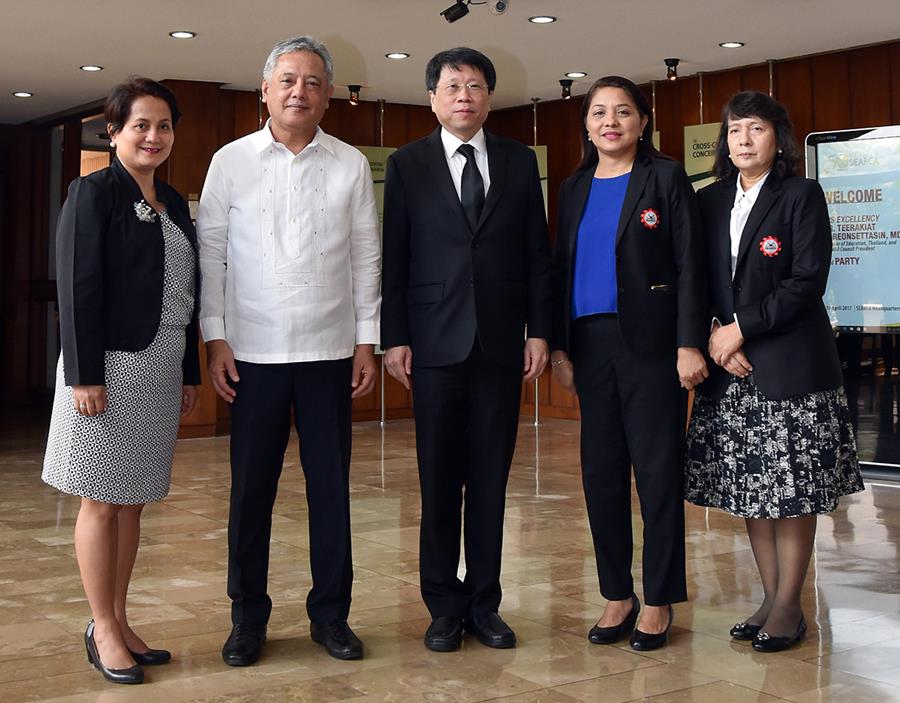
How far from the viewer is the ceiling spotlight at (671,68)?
27.4 feet

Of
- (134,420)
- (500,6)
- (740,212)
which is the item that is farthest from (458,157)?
(500,6)

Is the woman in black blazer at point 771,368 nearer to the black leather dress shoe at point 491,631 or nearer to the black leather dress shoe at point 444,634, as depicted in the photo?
the black leather dress shoe at point 491,631

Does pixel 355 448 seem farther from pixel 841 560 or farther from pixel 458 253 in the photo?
pixel 458 253

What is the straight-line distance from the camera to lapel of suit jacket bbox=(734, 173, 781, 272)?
336 centimetres

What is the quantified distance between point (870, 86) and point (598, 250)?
531 cm

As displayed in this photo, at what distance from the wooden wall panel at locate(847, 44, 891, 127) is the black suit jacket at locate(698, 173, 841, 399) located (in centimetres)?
492

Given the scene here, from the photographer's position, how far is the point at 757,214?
133 inches

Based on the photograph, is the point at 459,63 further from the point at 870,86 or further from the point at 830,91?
the point at 830,91

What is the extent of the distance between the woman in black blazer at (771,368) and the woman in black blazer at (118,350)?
4.94 feet

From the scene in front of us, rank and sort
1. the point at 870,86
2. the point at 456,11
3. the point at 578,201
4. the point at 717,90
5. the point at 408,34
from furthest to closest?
the point at 717,90 < the point at 870,86 < the point at 408,34 < the point at 456,11 < the point at 578,201

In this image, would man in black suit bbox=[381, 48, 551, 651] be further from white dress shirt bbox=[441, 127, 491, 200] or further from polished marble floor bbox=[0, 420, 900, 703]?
polished marble floor bbox=[0, 420, 900, 703]

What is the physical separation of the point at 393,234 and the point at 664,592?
1.27 meters

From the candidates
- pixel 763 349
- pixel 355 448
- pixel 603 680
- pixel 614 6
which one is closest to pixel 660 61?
pixel 614 6

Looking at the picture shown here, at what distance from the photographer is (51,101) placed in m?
10.3
